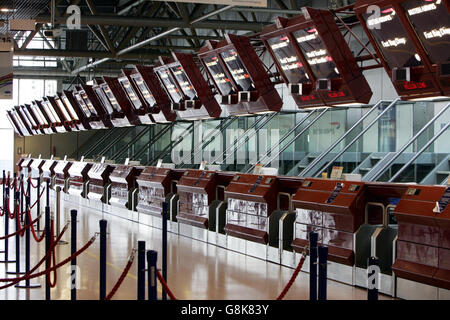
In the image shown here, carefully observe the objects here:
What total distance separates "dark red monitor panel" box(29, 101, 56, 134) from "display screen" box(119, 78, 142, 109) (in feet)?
42.3

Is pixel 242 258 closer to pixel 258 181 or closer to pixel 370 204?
pixel 258 181

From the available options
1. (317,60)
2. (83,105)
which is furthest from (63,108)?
(317,60)

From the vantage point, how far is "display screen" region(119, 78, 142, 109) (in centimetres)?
2145

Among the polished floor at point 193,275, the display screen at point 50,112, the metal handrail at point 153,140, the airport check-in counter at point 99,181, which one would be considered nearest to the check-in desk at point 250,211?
the polished floor at point 193,275

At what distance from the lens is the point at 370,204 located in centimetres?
1013

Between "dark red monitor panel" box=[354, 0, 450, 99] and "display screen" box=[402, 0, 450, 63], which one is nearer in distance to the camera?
"display screen" box=[402, 0, 450, 63]

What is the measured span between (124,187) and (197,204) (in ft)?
18.1

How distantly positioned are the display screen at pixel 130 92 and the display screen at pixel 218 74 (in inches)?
242

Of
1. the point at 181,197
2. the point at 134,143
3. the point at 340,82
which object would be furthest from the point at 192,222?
the point at 134,143

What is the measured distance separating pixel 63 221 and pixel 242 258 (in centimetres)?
763

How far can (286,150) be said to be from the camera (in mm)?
18844

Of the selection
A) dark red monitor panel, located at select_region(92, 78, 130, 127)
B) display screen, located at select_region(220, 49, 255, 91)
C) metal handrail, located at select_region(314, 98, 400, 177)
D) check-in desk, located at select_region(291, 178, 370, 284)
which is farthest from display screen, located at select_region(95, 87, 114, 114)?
check-in desk, located at select_region(291, 178, 370, 284)

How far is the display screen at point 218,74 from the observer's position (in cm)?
1513

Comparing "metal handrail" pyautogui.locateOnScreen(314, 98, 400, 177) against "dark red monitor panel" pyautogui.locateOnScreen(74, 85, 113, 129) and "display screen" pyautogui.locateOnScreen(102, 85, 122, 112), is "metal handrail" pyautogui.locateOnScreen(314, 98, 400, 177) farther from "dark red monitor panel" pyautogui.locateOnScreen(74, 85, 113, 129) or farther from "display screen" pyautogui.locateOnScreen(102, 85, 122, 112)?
"dark red monitor panel" pyautogui.locateOnScreen(74, 85, 113, 129)
